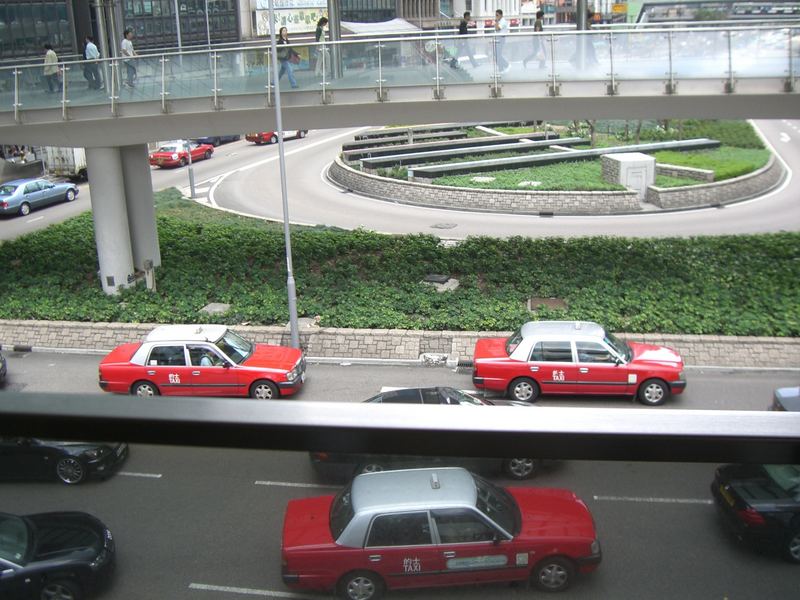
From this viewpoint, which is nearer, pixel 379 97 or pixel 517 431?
pixel 517 431

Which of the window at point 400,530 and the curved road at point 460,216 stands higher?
the window at point 400,530

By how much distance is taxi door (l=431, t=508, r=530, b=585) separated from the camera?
4.54ft

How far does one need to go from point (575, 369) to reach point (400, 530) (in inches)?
426

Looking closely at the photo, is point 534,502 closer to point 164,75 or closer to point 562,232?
point 164,75

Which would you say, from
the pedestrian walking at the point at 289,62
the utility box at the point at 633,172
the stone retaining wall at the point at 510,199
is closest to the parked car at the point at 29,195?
the stone retaining wall at the point at 510,199

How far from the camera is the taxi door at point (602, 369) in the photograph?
1189 centimetres

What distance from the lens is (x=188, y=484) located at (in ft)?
4.91

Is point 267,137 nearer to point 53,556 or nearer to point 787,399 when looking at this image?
point 787,399

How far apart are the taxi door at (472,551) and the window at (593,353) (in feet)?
35.3

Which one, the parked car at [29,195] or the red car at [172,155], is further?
the red car at [172,155]

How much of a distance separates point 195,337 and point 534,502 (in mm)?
11246

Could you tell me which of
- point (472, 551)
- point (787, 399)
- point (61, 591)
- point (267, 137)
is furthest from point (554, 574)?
point (267, 137)

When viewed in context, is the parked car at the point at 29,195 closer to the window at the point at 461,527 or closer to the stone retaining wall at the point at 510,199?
the stone retaining wall at the point at 510,199

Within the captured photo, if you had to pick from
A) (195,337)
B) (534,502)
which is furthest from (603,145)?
(534,502)
